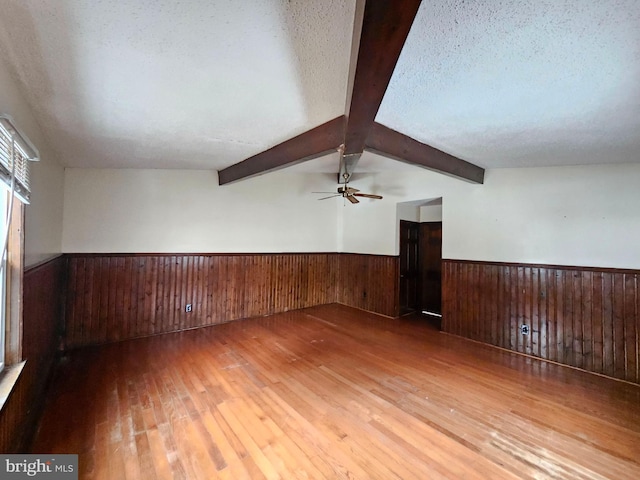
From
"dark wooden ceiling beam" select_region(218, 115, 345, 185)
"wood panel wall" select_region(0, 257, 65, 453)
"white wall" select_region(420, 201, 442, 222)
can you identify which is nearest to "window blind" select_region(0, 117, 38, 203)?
"wood panel wall" select_region(0, 257, 65, 453)

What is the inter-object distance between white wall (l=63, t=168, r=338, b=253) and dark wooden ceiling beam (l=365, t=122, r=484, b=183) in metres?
2.74

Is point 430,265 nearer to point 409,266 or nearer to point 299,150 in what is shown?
point 409,266

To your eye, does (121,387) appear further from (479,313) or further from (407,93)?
(479,313)

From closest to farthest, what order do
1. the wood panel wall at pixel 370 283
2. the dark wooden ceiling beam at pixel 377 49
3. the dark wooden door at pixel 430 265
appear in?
the dark wooden ceiling beam at pixel 377 49 → the wood panel wall at pixel 370 283 → the dark wooden door at pixel 430 265

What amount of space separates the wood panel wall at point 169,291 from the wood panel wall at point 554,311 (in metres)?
2.94

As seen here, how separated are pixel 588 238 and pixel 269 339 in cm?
406

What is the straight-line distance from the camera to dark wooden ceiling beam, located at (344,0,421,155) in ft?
3.14

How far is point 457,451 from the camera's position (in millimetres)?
1739

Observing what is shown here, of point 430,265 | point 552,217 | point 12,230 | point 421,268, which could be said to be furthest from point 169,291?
point 552,217

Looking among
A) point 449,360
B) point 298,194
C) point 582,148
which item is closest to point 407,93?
point 582,148

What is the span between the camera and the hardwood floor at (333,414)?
1636mm

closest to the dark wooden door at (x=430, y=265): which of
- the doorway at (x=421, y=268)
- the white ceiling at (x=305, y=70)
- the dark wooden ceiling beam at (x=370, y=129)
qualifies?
the doorway at (x=421, y=268)

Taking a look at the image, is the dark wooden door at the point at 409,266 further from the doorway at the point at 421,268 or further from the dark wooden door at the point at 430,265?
the dark wooden door at the point at 430,265

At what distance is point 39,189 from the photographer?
2291 mm
